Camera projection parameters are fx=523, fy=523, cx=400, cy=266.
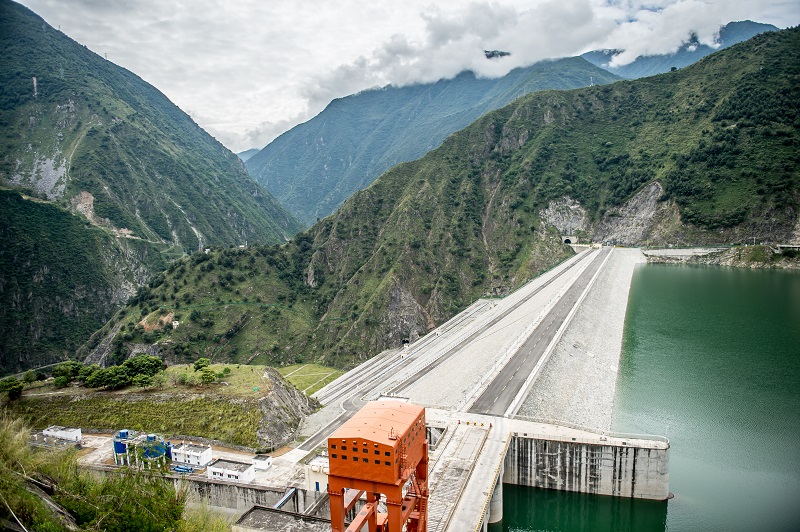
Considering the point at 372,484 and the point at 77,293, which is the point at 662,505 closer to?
the point at 372,484

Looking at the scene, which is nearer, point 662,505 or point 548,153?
point 662,505

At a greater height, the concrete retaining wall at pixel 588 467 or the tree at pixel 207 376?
the tree at pixel 207 376

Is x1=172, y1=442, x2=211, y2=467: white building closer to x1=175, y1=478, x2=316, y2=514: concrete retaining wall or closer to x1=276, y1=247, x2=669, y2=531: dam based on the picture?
x1=175, y1=478, x2=316, y2=514: concrete retaining wall

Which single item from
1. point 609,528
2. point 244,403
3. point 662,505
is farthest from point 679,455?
point 244,403

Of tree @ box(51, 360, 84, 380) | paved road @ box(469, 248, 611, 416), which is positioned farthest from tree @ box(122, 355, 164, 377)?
paved road @ box(469, 248, 611, 416)

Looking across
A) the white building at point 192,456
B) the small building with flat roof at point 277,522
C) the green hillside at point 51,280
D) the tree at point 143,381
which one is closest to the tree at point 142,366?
the tree at point 143,381

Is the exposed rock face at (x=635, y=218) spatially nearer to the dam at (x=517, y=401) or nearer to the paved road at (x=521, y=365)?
the dam at (x=517, y=401)
